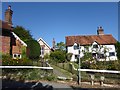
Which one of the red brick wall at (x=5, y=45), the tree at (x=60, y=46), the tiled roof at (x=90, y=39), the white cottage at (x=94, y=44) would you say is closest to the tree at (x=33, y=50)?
the red brick wall at (x=5, y=45)

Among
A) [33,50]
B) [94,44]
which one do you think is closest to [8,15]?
[33,50]

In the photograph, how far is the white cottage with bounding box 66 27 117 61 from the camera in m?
47.4

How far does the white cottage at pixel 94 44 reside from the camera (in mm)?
47438

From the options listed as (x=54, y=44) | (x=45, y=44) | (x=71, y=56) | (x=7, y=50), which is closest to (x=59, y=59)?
(x=71, y=56)

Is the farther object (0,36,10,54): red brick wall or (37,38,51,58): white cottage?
(37,38,51,58): white cottage

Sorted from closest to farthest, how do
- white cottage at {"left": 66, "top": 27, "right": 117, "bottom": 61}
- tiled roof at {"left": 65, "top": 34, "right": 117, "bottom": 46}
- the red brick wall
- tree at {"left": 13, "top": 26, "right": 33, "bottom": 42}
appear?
1. the red brick wall
2. white cottage at {"left": 66, "top": 27, "right": 117, "bottom": 61}
3. tiled roof at {"left": 65, "top": 34, "right": 117, "bottom": 46}
4. tree at {"left": 13, "top": 26, "right": 33, "bottom": 42}

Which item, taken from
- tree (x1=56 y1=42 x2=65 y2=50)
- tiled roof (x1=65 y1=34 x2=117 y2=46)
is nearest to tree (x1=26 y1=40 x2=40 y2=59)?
tiled roof (x1=65 y1=34 x2=117 y2=46)

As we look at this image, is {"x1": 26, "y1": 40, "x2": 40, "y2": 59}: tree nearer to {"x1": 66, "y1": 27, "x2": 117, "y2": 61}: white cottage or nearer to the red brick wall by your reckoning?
the red brick wall

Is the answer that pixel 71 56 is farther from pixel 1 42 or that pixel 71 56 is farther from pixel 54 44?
pixel 1 42

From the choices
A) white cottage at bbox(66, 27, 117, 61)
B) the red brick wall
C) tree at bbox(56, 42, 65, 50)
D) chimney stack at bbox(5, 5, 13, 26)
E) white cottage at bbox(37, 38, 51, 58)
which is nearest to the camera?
the red brick wall

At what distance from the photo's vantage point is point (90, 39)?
52.5 m

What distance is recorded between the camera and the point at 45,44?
2152 inches

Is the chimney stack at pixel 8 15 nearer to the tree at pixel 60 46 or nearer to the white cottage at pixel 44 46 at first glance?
the white cottage at pixel 44 46

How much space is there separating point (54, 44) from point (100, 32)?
15.9 m
